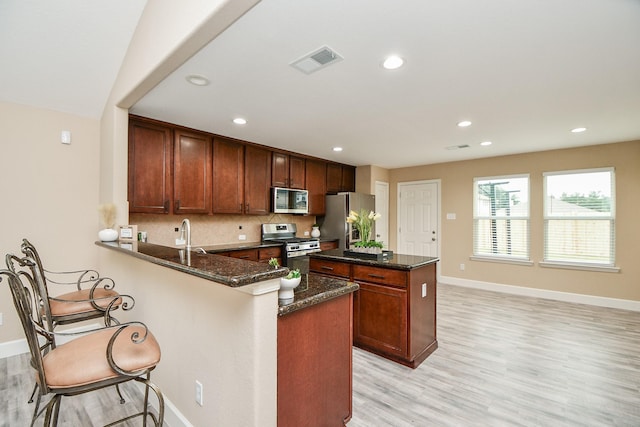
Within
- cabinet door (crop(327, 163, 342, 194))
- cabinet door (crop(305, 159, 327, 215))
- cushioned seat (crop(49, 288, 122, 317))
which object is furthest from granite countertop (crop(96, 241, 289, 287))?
cabinet door (crop(327, 163, 342, 194))

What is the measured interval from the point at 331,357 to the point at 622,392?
241 centimetres

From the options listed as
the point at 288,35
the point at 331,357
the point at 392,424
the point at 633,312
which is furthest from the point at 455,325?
the point at 288,35

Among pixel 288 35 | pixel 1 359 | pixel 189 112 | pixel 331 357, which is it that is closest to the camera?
pixel 331 357

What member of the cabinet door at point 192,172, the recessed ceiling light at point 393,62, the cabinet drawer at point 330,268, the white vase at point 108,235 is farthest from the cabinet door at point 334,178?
the white vase at point 108,235

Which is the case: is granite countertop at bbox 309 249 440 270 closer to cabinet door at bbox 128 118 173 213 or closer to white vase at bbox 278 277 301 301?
white vase at bbox 278 277 301 301

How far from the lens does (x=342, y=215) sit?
557 centimetres

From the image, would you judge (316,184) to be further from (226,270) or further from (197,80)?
(226,270)

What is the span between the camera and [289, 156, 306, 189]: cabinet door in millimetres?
5176

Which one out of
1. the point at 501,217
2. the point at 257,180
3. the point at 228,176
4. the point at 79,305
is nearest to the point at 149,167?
the point at 228,176

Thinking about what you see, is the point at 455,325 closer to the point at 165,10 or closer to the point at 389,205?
the point at 389,205

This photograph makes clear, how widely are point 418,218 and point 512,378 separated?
4.19m

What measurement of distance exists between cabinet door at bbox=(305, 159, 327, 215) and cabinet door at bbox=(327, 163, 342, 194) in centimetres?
12

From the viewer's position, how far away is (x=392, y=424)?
1913mm

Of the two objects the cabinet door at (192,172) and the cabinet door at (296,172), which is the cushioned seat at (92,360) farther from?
the cabinet door at (296,172)
